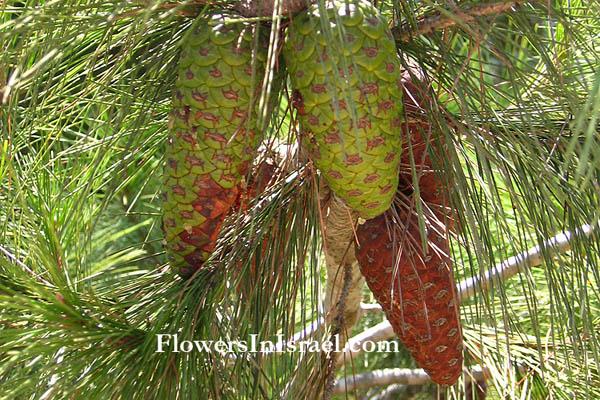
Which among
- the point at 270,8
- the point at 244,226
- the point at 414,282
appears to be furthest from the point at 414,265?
the point at 270,8

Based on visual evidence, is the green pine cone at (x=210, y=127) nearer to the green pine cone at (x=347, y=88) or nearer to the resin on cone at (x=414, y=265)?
the green pine cone at (x=347, y=88)

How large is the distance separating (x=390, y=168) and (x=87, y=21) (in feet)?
0.79

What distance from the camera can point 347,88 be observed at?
0.44m

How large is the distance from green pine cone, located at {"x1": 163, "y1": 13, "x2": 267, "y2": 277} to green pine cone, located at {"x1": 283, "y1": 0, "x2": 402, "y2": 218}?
0.03 meters

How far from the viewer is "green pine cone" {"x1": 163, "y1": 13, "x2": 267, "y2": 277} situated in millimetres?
452

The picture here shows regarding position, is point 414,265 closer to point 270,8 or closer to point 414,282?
point 414,282

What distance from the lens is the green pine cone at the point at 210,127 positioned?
45cm

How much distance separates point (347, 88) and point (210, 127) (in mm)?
99

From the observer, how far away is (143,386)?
20.5 inches

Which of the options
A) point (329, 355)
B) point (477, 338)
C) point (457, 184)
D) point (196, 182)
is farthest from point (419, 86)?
point (477, 338)

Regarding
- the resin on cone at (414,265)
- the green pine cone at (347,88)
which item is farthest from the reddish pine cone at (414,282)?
the green pine cone at (347,88)

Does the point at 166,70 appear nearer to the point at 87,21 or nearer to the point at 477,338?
the point at 87,21

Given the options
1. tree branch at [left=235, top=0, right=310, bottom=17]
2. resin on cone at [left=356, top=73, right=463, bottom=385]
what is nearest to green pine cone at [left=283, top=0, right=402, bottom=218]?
tree branch at [left=235, top=0, right=310, bottom=17]

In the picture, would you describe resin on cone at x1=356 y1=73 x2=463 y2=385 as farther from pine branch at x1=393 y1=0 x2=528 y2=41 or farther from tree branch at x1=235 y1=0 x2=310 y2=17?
tree branch at x1=235 y1=0 x2=310 y2=17
